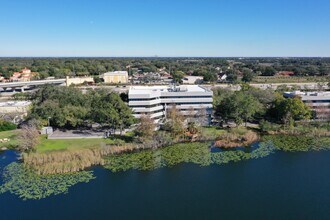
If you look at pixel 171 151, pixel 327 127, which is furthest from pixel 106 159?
pixel 327 127

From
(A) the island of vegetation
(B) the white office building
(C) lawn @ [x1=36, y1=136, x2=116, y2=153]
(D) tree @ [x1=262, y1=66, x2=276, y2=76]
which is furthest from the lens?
(D) tree @ [x1=262, y1=66, x2=276, y2=76]

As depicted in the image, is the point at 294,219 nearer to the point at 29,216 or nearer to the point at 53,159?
the point at 29,216

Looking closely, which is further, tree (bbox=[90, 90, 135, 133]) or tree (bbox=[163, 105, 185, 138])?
tree (bbox=[90, 90, 135, 133])

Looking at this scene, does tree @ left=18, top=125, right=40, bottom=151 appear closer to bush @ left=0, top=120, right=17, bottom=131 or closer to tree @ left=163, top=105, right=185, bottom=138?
bush @ left=0, top=120, right=17, bottom=131

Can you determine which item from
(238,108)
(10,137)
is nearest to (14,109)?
(10,137)

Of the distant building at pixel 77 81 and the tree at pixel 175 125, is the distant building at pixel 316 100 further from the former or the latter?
the distant building at pixel 77 81

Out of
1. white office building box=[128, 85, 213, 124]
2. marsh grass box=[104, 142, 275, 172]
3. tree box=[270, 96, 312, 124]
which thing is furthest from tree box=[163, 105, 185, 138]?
tree box=[270, 96, 312, 124]
